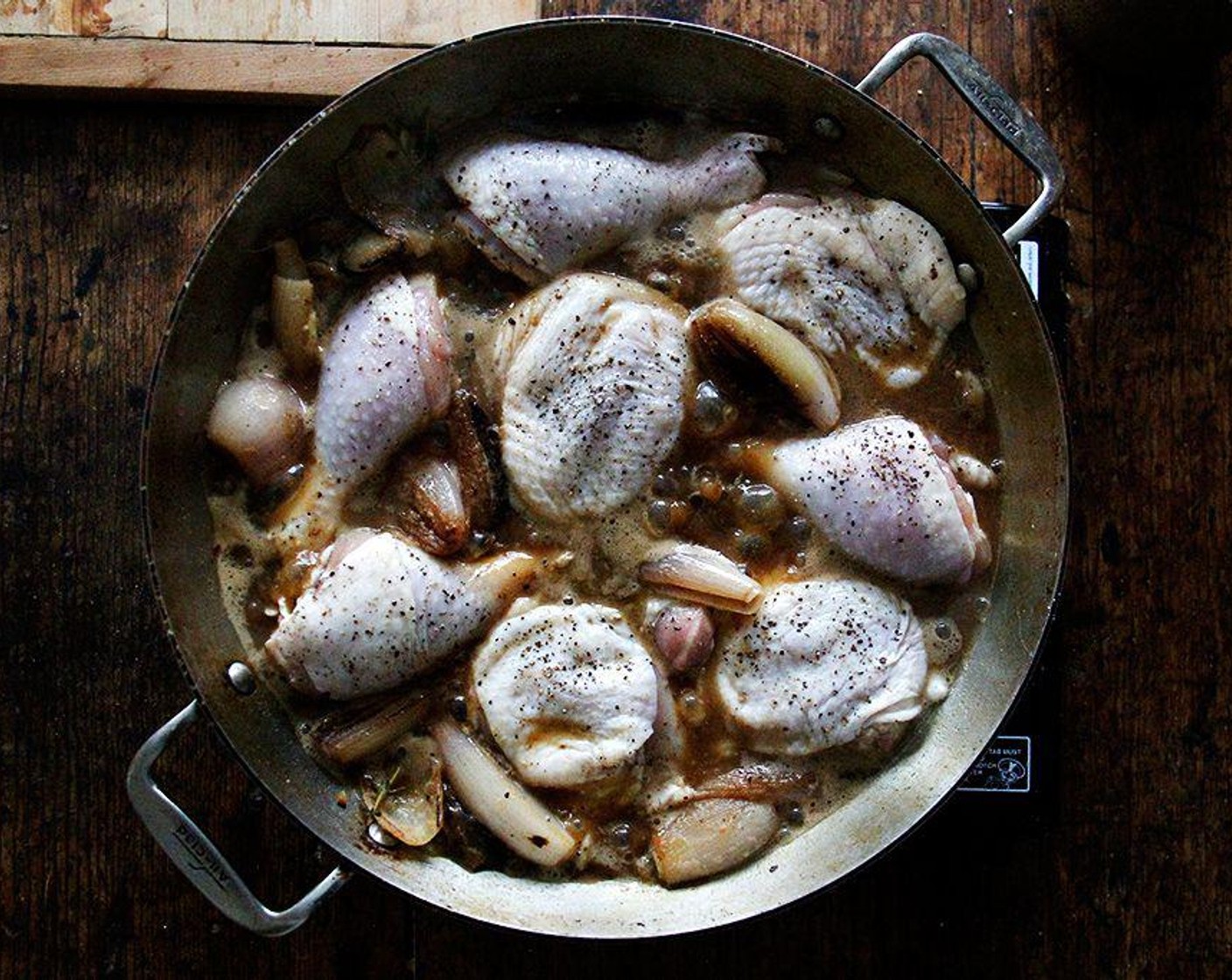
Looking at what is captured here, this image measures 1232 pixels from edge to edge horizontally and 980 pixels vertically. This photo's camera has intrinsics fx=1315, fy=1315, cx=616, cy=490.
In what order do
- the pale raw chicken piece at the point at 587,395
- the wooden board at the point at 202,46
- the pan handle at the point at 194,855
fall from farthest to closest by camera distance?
the wooden board at the point at 202,46, the pale raw chicken piece at the point at 587,395, the pan handle at the point at 194,855

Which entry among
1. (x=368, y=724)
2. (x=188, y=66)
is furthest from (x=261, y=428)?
(x=188, y=66)

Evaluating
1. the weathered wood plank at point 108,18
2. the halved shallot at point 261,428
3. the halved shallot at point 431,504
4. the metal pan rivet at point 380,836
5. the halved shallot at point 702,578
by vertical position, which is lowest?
the metal pan rivet at point 380,836

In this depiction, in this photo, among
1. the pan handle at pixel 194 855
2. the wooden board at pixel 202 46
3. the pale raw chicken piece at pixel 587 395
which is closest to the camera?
the pan handle at pixel 194 855

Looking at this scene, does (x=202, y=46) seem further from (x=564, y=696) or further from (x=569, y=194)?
(x=564, y=696)

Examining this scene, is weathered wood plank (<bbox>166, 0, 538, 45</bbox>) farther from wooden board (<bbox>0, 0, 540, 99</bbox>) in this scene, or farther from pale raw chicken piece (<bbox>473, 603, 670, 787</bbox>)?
pale raw chicken piece (<bbox>473, 603, 670, 787</bbox>)

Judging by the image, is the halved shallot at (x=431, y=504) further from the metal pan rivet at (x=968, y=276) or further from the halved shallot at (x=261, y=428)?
the metal pan rivet at (x=968, y=276)

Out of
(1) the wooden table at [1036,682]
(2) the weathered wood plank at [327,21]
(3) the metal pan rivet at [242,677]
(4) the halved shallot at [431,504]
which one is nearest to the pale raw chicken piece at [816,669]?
(1) the wooden table at [1036,682]

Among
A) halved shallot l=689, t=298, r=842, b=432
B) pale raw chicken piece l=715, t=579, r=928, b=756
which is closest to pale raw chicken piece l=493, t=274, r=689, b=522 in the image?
halved shallot l=689, t=298, r=842, b=432

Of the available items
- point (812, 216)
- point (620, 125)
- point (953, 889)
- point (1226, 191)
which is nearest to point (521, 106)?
point (620, 125)
